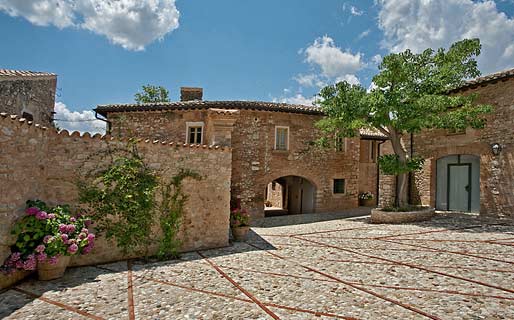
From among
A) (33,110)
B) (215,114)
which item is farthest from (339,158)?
(33,110)

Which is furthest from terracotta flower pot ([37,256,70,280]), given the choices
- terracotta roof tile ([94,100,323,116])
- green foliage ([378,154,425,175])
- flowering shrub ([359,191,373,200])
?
flowering shrub ([359,191,373,200])

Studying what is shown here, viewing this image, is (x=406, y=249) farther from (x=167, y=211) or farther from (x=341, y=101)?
(x=341, y=101)

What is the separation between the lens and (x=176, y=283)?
15.5 feet

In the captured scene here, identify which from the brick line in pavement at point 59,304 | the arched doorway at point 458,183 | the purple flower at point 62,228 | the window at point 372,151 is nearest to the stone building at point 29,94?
the purple flower at point 62,228

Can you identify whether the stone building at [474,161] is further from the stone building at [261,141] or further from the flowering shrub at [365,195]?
the flowering shrub at [365,195]

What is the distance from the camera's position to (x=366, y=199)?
722 inches

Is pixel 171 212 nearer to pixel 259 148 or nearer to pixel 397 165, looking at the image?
pixel 259 148

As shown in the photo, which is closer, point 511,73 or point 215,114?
point 215,114

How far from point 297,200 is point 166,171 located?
11827 mm

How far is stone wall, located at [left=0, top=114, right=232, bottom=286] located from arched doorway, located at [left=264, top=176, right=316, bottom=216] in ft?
27.6

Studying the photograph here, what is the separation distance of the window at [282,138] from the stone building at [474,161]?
5227 mm

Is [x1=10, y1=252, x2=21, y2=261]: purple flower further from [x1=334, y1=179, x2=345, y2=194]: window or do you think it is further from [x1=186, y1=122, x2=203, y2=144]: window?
[x1=334, y1=179, x2=345, y2=194]: window

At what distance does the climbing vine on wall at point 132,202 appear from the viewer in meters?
5.64

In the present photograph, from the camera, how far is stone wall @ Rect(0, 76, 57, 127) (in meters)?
8.48
